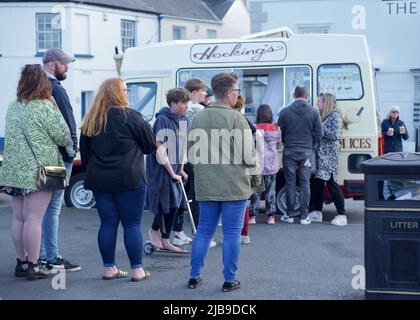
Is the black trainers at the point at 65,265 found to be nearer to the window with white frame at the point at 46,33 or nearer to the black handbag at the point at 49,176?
the black handbag at the point at 49,176

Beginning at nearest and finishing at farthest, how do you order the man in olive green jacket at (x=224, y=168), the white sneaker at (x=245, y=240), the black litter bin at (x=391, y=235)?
the black litter bin at (x=391, y=235), the man in olive green jacket at (x=224, y=168), the white sneaker at (x=245, y=240)

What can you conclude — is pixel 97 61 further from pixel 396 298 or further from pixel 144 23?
pixel 396 298

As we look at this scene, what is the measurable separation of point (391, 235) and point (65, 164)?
128 inches

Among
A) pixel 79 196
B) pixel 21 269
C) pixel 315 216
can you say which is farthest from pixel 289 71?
pixel 21 269

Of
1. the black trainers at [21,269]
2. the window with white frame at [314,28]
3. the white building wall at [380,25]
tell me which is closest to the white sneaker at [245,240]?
the black trainers at [21,269]

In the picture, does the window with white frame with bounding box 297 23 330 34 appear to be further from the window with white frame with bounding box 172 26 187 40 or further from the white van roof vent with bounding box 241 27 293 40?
the white van roof vent with bounding box 241 27 293 40

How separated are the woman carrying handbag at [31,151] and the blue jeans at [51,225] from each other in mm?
251

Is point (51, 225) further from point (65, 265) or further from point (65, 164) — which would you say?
point (65, 164)

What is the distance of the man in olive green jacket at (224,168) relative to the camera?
6.98m

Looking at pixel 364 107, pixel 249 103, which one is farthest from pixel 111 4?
pixel 364 107

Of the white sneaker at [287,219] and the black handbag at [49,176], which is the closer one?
the black handbag at [49,176]

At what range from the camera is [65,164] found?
789cm

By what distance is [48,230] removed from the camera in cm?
783
